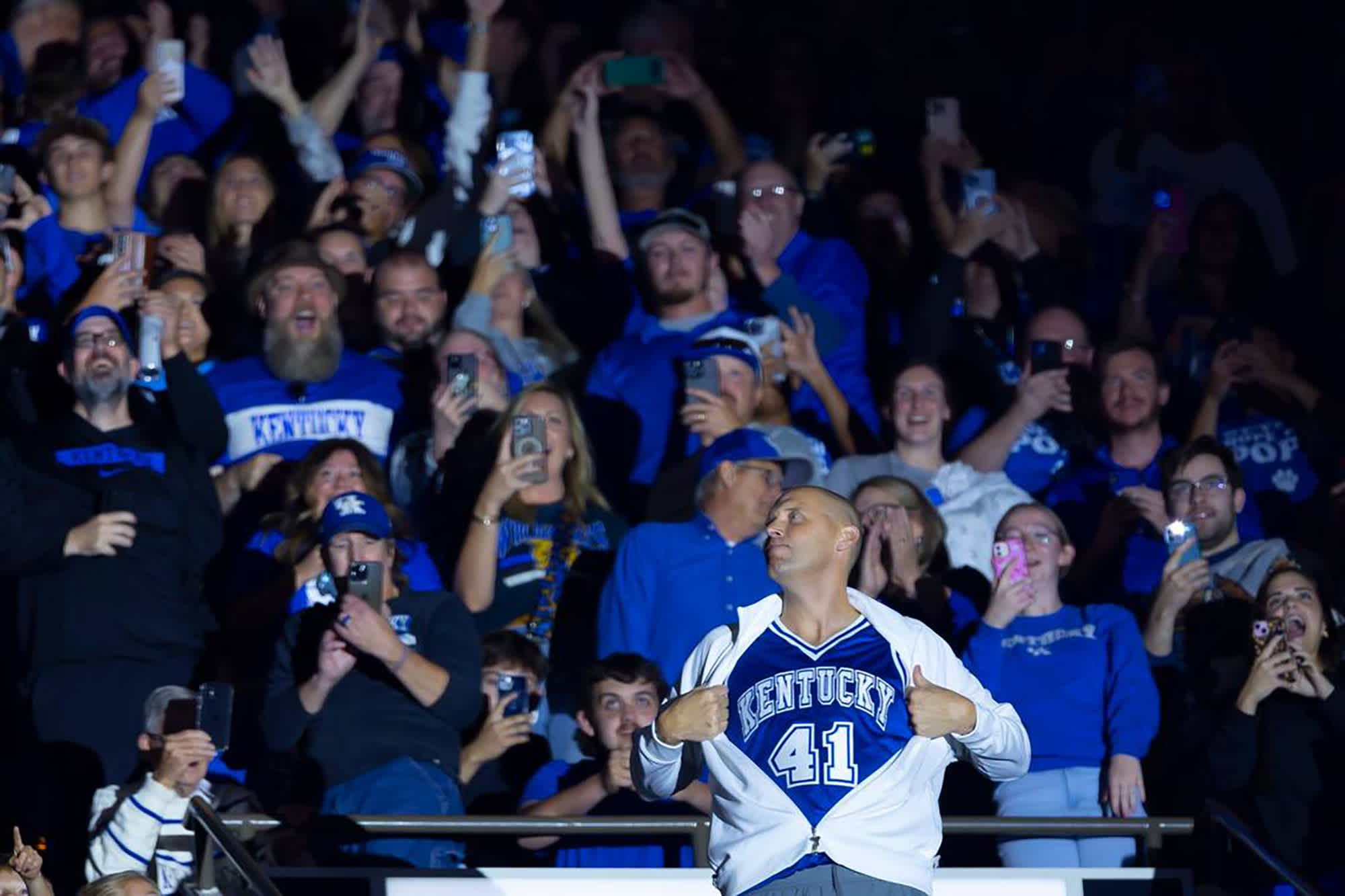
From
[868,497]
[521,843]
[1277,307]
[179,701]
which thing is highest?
[1277,307]

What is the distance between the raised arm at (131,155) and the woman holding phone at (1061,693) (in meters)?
4.57

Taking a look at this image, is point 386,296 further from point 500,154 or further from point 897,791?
point 897,791

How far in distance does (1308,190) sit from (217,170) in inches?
219

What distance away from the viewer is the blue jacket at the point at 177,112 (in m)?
11.8

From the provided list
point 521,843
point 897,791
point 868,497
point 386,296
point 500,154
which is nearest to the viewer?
point 897,791

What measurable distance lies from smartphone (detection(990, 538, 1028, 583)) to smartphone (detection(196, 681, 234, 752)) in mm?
2712

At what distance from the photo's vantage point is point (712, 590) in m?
8.22

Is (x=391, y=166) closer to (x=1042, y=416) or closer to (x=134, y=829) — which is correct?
(x=1042, y=416)

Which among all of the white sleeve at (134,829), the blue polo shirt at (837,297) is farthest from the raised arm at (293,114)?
the white sleeve at (134,829)

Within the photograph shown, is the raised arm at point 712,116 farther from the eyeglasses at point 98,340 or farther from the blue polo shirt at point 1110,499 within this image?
the eyeglasses at point 98,340

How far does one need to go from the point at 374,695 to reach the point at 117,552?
46.4 inches

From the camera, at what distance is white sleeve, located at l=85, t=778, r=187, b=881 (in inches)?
289

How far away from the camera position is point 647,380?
9836 millimetres

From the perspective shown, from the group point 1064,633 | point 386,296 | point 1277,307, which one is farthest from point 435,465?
point 1277,307
